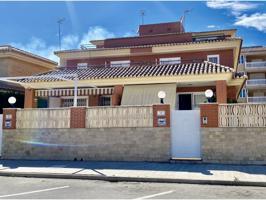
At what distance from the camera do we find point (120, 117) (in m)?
16.9

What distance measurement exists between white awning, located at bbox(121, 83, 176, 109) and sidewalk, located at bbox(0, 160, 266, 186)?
630 cm

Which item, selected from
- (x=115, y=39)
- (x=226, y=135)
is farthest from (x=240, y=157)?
(x=115, y=39)

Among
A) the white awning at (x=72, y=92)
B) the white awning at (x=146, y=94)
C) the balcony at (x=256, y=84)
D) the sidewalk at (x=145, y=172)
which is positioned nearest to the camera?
the sidewalk at (x=145, y=172)

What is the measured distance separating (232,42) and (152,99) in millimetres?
9125

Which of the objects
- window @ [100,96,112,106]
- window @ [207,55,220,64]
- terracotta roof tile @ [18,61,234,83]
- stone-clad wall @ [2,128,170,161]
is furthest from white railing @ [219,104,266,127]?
window @ [100,96,112,106]

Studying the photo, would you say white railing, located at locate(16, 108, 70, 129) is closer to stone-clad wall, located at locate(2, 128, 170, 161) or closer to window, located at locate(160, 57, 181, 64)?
stone-clad wall, located at locate(2, 128, 170, 161)

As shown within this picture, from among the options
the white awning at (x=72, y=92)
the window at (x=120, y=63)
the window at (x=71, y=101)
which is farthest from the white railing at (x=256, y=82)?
the white awning at (x=72, y=92)

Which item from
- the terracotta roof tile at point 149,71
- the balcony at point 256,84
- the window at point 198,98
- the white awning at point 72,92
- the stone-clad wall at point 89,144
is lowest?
the stone-clad wall at point 89,144

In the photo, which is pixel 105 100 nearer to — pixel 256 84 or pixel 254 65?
pixel 256 84

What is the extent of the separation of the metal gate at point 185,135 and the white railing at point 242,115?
1.31 metres

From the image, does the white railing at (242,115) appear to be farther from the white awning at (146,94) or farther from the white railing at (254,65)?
the white railing at (254,65)

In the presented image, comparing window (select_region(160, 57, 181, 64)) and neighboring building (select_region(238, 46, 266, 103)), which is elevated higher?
neighboring building (select_region(238, 46, 266, 103))

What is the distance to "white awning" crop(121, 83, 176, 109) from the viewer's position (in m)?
21.0

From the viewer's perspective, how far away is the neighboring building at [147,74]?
2125 cm
